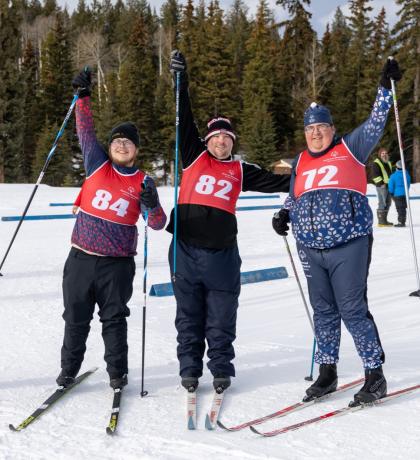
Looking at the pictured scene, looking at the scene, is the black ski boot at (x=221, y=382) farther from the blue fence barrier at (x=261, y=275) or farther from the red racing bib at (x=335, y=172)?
the blue fence barrier at (x=261, y=275)

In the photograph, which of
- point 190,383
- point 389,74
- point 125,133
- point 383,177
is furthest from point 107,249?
point 383,177

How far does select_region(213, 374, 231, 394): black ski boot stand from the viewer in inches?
129

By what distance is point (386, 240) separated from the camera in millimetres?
10469

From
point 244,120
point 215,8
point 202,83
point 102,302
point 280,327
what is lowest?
point 280,327

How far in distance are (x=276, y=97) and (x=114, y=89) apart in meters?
12.6

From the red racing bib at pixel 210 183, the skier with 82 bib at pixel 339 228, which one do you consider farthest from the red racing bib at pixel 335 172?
the red racing bib at pixel 210 183

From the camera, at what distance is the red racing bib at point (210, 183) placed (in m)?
3.37

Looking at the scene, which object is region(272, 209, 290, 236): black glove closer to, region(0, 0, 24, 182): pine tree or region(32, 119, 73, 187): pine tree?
region(0, 0, 24, 182): pine tree

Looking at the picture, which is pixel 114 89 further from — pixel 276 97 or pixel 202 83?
pixel 276 97

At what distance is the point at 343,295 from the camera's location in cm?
311

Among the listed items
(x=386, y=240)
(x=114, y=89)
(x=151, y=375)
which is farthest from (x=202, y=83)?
(x=151, y=375)

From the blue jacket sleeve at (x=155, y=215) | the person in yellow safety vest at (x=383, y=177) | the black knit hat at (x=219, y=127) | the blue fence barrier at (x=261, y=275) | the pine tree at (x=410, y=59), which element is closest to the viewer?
the blue jacket sleeve at (x=155, y=215)

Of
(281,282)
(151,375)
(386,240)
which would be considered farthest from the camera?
(386,240)

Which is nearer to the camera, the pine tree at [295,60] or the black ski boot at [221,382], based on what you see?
the black ski boot at [221,382]
